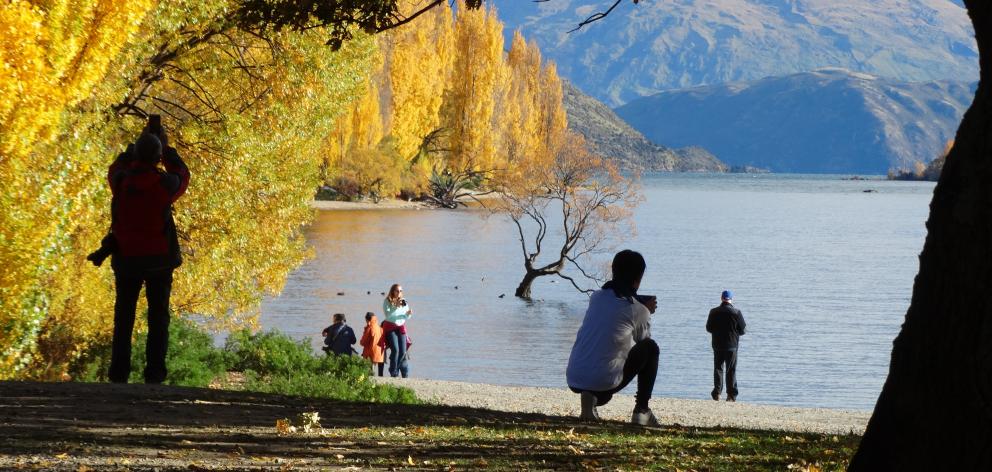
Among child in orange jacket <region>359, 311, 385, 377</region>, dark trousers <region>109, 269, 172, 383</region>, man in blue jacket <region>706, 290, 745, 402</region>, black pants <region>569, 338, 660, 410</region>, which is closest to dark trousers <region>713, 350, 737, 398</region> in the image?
man in blue jacket <region>706, 290, 745, 402</region>

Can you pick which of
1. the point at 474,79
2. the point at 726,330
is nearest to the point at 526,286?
the point at 726,330

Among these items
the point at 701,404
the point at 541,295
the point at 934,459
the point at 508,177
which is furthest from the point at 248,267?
the point at 508,177

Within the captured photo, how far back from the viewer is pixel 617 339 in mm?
8328

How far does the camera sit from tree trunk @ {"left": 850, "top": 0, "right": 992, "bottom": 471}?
13.7 ft

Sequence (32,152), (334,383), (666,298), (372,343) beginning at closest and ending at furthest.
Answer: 1. (32,152)
2. (334,383)
3. (372,343)
4. (666,298)

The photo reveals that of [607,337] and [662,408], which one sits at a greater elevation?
[607,337]

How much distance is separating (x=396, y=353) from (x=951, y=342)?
1739 cm

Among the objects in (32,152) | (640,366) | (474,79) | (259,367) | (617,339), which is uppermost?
(474,79)

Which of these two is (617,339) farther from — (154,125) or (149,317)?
(154,125)

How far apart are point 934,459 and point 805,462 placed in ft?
7.92

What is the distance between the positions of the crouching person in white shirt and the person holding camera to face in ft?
39.4

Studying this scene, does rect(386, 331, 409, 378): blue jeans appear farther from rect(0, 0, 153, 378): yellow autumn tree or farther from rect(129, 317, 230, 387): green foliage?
rect(0, 0, 153, 378): yellow autumn tree

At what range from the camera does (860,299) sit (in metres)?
42.6

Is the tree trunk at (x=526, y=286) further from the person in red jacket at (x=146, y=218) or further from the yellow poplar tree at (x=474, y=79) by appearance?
the yellow poplar tree at (x=474, y=79)
